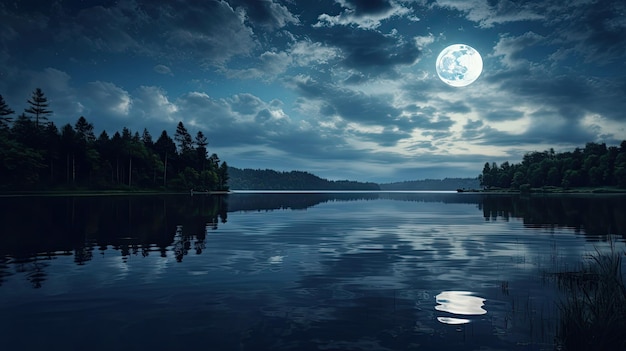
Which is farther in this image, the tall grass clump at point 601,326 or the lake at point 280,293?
the lake at point 280,293

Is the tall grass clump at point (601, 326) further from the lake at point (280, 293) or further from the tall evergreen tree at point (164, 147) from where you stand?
the tall evergreen tree at point (164, 147)

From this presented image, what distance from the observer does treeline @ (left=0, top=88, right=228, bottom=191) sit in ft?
416

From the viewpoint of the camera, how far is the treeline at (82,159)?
127 meters

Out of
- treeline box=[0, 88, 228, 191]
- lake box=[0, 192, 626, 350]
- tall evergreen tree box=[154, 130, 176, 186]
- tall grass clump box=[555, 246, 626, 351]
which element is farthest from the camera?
tall evergreen tree box=[154, 130, 176, 186]

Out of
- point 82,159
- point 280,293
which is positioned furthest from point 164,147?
point 280,293

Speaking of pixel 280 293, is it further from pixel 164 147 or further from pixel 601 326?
pixel 164 147

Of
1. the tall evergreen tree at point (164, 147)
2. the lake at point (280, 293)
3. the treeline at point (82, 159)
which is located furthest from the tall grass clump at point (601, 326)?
the tall evergreen tree at point (164, 147)

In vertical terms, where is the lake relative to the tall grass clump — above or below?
below

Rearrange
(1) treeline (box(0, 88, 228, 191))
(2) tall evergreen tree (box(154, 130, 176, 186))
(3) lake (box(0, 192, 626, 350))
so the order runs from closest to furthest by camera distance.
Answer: (3) lake (box(0, 192, 626, 350))
(1) treeline (box(0, 88, 228, 191))
(2) tall evergreen tree (box(154, 130, 176, 186))

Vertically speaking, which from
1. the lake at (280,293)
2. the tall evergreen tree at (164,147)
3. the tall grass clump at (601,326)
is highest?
the tall evergreen tree at (164,147)

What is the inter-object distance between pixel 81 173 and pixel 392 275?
547 ft

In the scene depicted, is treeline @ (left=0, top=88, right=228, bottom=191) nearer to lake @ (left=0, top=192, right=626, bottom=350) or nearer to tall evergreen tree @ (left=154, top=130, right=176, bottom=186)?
tall evergreen tree @ (left=154, top=130, right=176, bottom=186)

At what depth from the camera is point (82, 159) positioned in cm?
14825

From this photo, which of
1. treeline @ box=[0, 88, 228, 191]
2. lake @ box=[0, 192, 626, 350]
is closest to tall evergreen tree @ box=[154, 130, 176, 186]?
treeline @ box=[0, 88, 228, 191]
